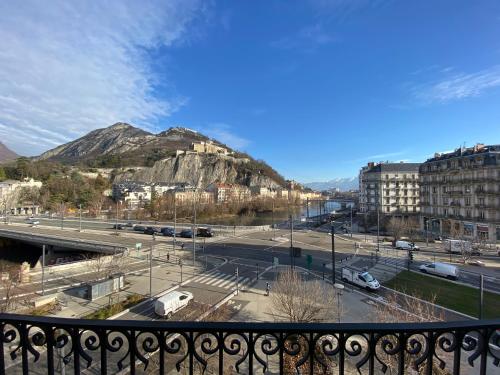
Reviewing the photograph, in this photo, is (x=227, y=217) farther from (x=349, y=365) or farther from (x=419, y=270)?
(x=349, y=365)

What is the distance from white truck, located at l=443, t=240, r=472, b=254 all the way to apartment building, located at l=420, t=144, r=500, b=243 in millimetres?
7684

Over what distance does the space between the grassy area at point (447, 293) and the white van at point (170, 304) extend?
13994 millimetres

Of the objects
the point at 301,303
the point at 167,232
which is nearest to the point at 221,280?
the point at 301,303

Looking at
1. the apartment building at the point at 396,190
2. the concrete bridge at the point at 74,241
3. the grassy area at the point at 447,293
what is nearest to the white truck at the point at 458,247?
the grassy area at the point at 447,293

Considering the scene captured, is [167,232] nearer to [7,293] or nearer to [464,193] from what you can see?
[7,293]

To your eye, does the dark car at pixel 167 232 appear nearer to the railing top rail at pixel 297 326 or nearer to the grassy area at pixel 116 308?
the grassy area at pixel 116 308

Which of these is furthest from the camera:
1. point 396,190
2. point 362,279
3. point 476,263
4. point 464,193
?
point 396,190

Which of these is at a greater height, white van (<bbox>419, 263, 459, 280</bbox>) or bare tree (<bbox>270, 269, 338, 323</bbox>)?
bare tree (<bbox>270, 269, 338, 323</bbox>)

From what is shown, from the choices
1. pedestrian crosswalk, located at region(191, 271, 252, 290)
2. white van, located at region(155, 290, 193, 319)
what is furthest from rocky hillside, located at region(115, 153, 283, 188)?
white van, located at region(155, 290, 193, 319)

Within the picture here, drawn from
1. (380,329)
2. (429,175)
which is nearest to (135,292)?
(380,329)

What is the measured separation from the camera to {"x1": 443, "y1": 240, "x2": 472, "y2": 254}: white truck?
31297 mm

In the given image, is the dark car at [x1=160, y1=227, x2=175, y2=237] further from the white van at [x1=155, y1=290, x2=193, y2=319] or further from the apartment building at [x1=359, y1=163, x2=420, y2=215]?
the apartment building at [x1=359, y1=163, x2=420, y2=215]

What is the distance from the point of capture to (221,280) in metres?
21.3

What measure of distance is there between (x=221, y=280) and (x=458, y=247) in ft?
91.1
